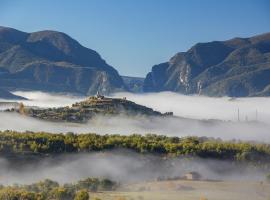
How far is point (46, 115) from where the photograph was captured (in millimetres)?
194875

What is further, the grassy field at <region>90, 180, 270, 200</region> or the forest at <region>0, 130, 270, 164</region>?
the forest at <region>0, 130, 270, 164</region>

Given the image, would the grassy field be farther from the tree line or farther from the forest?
the forest

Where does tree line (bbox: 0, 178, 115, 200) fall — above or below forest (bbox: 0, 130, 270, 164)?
below

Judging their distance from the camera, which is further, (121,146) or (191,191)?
(121,146)

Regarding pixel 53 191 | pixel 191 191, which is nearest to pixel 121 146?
pixel 191 191

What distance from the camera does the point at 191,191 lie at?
93.2 meters

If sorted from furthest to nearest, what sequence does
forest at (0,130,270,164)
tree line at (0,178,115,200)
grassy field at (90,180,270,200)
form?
forest at (0,130,270,164) → grassy field at (90,180,270,200) → tree line at (0,178,115,200)

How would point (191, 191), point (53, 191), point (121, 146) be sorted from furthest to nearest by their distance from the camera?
point (121, 146)
point (191, 191)
point (53, 191)

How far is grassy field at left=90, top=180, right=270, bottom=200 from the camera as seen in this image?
83.8 metres

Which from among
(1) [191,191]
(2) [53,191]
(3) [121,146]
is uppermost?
(3) [121,146]

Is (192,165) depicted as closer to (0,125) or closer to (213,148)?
(213,148)

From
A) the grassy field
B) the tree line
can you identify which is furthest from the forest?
the tree line

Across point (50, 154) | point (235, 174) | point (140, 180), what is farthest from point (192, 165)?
point (50, 154)

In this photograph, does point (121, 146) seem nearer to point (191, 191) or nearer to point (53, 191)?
point (191, 191)
